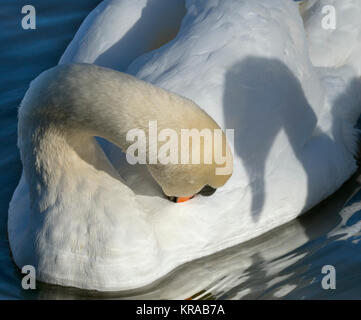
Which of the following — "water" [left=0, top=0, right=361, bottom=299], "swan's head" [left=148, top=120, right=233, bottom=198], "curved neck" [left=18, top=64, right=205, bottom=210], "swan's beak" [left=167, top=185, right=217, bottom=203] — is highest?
"curved neck" [left=18, top=64, right=205, bottom=210]

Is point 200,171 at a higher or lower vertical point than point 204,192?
higher

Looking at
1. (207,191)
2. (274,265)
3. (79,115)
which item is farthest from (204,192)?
(79,115)

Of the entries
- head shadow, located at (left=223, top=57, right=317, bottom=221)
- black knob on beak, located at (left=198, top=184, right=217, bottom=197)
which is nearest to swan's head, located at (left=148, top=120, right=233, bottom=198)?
black knob on beak, located at (left=198, top=184, right=217, bottom=197)

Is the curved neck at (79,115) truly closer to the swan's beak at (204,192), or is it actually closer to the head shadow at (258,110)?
the swan's beak at (204,192)

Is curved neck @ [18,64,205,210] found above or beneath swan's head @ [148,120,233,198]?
above

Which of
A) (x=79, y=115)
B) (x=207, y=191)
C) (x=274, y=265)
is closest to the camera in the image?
(x=79, y=115)

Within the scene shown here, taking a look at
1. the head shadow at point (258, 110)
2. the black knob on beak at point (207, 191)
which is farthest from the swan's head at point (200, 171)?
the head shadow at point (258, 110)

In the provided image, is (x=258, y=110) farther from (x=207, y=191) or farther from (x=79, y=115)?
(x=79, y=115)

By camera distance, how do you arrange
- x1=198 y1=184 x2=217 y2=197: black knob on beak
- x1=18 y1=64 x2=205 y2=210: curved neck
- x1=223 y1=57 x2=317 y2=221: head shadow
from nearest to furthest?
1. x1=18 y1=64 x2=205 y2=210: curved neck
2. x1=198 y1=184 x2=217 y2=197: black knob on beak
3. x1=223 y1=57 x2=317 y2=221: head shadow

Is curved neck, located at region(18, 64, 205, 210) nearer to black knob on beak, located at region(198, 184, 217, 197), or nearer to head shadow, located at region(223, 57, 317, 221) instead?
black knob on beak, located at region(198, 184, 217, 197)

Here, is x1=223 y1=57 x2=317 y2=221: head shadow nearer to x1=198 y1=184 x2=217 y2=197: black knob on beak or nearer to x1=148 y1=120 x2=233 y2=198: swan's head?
x1=198 y1=184 x2=217 y2=197: black knob on beak

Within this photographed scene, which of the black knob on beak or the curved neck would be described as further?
the black knob on beak

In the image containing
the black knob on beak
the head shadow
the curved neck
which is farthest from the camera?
the head shadow
